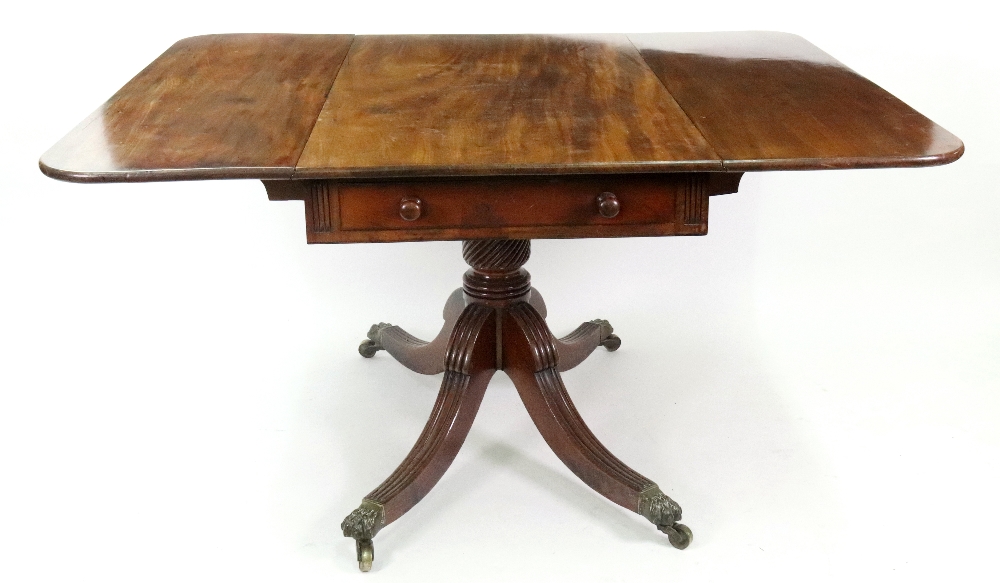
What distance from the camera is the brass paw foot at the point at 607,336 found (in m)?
3.08

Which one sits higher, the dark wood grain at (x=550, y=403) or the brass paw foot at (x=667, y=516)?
the dark wood grain at (x=550, y=403)

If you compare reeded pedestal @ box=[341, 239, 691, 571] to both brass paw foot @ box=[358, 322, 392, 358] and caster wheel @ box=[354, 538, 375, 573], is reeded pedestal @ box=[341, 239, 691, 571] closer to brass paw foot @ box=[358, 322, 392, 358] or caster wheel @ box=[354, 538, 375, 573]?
caster wheel @ box=[354, 538, 375, 573]

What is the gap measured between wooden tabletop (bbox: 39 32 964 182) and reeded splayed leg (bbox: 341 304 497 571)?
540 mm

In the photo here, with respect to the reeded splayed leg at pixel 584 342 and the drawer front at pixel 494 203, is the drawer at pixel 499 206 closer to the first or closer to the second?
the drawer front at pixel 494 203

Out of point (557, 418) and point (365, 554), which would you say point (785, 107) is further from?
point (365, 554)

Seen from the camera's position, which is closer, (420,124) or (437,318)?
(420,124)

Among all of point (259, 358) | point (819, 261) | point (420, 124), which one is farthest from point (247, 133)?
point (819, 261)

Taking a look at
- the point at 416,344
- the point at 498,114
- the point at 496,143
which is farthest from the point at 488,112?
the point at 416,344

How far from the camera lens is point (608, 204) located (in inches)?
76.6

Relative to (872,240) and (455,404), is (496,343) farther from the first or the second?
(872,240)

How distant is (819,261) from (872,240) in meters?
0.17

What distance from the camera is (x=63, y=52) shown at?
338cm

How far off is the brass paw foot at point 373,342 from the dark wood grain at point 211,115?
0.75m

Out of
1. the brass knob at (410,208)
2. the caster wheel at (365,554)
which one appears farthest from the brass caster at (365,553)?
the brass knob at (410,208)
